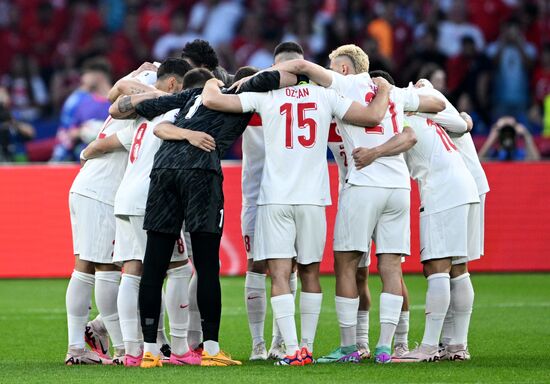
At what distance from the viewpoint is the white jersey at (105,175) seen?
892cm

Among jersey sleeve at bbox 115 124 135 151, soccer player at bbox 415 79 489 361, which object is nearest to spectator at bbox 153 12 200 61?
soccer player at bbox 415 79 489 361

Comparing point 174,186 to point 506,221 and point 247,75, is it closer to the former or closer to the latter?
point 247,75

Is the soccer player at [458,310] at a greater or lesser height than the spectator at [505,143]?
lesser

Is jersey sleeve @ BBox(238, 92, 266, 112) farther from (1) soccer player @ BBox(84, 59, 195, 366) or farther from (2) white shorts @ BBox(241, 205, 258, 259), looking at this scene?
(2) white shorts @ BBox(241, 205, 258, 259)

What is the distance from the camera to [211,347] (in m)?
8.34

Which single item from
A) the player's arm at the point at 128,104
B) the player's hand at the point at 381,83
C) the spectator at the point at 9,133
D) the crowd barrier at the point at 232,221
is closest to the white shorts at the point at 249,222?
the player's arm at the point at 128,104

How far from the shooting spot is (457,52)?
20469mm

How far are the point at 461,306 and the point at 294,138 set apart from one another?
1.77 meters

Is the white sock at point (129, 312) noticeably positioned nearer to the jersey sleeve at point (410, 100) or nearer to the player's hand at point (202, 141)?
the player's hand at point (202, 141)

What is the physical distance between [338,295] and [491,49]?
12820 millimetres

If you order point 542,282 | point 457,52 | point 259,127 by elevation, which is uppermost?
point 457,52

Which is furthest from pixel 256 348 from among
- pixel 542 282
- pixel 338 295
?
pixel 542 282

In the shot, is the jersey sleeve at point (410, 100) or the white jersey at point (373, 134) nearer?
the white jersey at point (373, 134)

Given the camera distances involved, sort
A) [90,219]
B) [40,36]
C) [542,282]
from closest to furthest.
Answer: [90,219]
[542,282]
[40,36]
